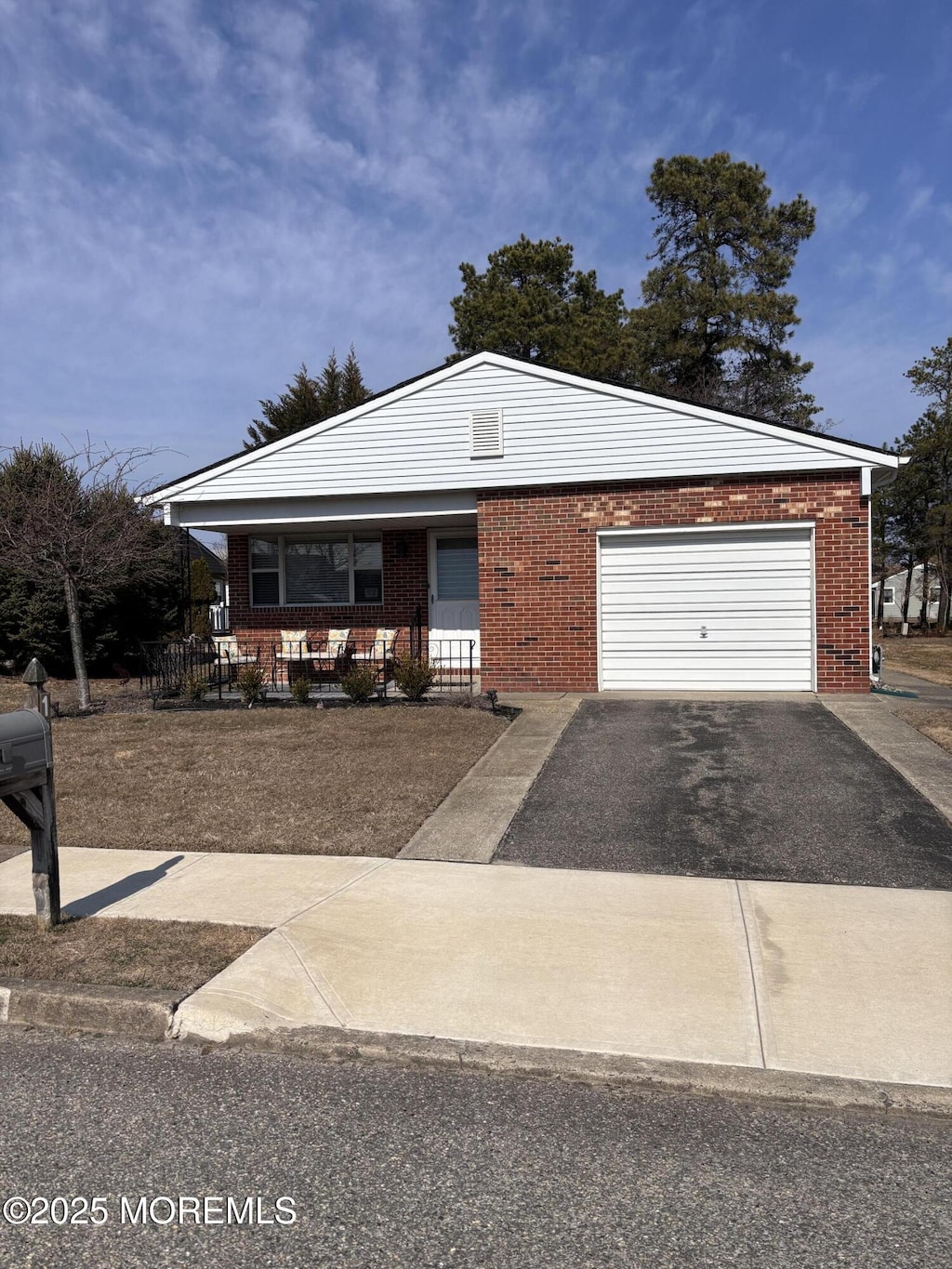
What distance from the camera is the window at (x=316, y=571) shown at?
51.0 feet

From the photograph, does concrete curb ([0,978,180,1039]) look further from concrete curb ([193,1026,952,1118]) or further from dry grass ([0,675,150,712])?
dry grass ([0,675,150,712])

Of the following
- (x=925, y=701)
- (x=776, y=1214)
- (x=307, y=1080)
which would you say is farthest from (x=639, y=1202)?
(x=925, y=701)

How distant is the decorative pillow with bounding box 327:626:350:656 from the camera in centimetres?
1430

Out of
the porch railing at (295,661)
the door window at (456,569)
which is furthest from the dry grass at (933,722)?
the door window at (456,569)

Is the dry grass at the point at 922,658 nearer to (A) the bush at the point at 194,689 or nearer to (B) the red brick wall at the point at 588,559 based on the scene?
(B) the red brick wall at the point at 588,559

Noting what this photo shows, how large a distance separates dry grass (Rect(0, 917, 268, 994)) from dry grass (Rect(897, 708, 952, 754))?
6.98 m

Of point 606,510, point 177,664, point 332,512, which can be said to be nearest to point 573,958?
point 606,510

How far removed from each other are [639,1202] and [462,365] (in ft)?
39.0

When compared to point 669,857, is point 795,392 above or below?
above

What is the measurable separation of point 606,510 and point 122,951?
30.9ft

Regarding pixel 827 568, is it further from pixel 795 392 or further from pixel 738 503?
pixel 795 392

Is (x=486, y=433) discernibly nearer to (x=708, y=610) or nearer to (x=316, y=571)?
(x=708, y=610)

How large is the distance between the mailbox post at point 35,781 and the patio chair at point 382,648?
949 centimetres

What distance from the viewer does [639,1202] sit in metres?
2.78
